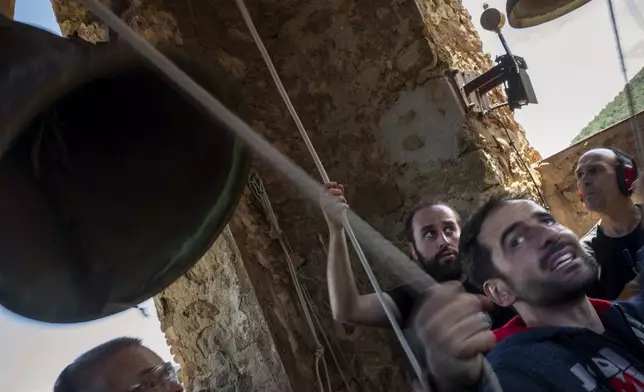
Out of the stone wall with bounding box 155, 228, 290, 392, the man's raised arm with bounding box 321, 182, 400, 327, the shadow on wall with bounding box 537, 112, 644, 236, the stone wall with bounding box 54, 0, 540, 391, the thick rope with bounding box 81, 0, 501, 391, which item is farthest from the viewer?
the shadow on wall with bounding box 537, 112, 644, 236

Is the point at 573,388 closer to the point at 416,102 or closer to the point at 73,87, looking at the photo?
the point at 73,87

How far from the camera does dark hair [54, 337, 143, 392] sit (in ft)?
2.99

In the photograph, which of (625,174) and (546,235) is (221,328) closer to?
(546,235)

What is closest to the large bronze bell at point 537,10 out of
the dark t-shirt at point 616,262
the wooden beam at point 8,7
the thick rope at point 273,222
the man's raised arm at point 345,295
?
the dark t-shirt at point 616,262

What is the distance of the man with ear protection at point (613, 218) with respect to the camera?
3.68ft

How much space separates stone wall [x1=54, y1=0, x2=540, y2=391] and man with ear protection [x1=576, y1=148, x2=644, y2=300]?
25 centimetres

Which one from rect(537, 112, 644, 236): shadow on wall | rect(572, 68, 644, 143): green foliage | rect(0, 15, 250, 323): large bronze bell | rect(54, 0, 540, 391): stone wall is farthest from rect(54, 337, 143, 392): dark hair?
rect(572, 68, 644, 143): green foliage

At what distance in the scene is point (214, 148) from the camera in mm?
773

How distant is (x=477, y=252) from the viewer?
0.88 metres

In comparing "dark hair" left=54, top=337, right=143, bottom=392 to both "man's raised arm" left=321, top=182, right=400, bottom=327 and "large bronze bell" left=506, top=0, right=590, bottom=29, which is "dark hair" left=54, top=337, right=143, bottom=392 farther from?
"large bronze bell" left=506, top=0, right=590, bottom=29

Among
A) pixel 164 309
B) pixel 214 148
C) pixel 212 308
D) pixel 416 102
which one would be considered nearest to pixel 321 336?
pixel 212 308

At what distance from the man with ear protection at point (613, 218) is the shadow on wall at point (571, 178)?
32 centimetres

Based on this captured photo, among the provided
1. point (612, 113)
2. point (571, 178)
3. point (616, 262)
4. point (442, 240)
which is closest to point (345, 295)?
point (442, 240)

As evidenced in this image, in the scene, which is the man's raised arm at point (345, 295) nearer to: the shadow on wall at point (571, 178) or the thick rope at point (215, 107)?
the thick rope at point (215, 107)
